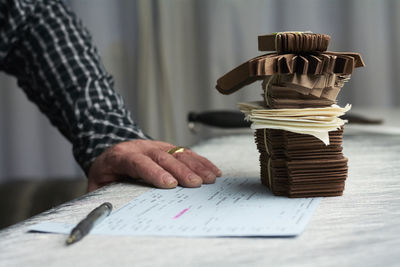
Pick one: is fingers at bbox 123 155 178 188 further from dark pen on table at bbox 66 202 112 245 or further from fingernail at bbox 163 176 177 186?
dark pen on table at bbox 66 202 112 245

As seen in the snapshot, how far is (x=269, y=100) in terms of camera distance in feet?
1.99

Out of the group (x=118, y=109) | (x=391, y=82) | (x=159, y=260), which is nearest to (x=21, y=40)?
(x=118, y=109)

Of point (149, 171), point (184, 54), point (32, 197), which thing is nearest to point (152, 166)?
point (149, 171)

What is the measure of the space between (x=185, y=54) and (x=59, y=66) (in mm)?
1333

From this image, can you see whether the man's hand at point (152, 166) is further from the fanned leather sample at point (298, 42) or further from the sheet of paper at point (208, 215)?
the fanned leather sample at point (298, 42)

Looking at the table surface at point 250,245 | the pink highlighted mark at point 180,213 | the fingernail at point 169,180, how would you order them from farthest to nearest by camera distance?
1. the fingernail at point 169,180
2. the pink highlighted mark at point 180,213
3. the table surface at point 250,245

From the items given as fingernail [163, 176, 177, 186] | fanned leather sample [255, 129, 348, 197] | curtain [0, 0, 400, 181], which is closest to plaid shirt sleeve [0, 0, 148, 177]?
fingernail [163, 176, 177, 186]

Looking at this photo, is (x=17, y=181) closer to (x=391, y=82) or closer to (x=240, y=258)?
(x=391, y=82)

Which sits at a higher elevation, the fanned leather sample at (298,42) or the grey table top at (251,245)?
the fanned leather sample at (298,42)

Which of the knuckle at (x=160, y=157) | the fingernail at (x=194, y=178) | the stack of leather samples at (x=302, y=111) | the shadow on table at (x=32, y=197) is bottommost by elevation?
the shadow on table at (x=32, y=197)

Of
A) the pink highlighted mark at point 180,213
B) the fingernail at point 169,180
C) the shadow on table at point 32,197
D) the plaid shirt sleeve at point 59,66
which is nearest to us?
the pink highlighted mark at point 180,213

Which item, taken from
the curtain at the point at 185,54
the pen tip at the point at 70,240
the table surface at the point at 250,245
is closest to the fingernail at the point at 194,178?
the table surface at the point at 250,245

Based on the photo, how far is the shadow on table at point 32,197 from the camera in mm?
1784

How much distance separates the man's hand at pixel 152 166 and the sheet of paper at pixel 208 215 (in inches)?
1.2
